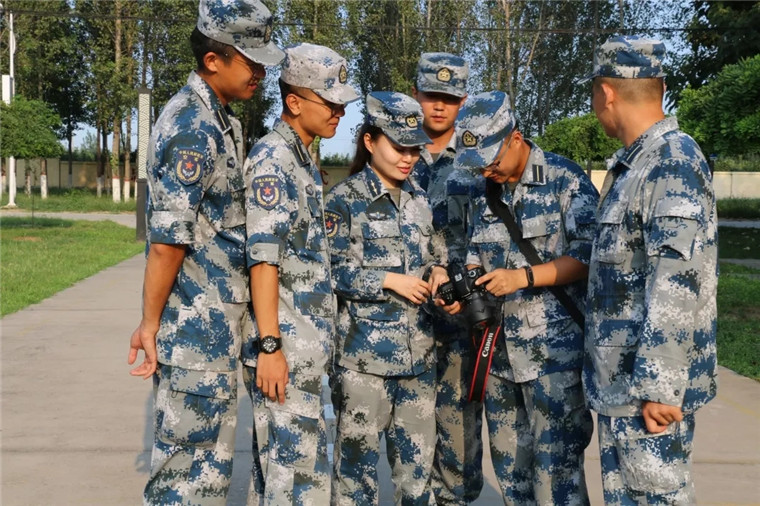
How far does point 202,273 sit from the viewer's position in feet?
9.80

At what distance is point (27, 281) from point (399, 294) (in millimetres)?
9232

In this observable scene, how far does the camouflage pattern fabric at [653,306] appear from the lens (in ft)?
8.59

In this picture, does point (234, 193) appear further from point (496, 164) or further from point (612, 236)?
point (612, 236)

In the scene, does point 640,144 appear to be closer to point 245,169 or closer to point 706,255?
point 706,255

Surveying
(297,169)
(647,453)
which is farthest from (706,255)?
(297,169)

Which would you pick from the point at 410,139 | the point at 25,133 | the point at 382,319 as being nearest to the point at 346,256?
the point at 382,319

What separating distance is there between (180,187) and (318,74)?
697 mm

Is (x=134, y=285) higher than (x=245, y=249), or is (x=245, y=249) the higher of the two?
(x=245, y=249)

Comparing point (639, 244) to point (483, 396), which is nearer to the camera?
point (639, 244)

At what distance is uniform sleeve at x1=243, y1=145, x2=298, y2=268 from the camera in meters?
2.96

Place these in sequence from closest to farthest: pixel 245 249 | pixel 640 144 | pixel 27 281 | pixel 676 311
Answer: pixel 676 311
pixel 640 144
pixel 245 249
pixel 27 281

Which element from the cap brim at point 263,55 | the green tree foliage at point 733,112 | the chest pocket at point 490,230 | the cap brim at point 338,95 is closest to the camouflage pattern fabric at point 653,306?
the chest pocket at point 490,230

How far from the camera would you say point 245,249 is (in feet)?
9.95

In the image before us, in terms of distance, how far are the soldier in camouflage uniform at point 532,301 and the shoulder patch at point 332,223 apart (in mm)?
539
